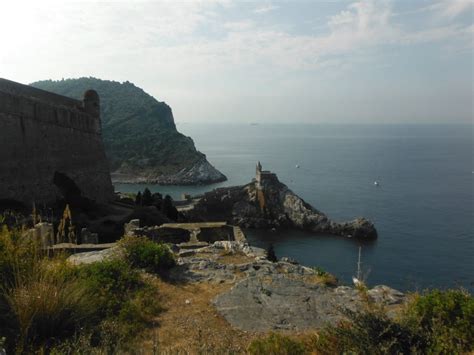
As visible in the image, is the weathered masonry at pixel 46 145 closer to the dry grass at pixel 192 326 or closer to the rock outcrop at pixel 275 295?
the rock outcrop at pixel 275 295

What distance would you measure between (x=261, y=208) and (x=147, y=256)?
60.8m

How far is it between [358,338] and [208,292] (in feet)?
10.6

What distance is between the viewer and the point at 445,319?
518 cm

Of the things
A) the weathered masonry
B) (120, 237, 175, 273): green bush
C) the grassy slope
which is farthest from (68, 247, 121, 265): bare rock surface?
the grassy slope

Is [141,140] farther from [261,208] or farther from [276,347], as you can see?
[276,347]

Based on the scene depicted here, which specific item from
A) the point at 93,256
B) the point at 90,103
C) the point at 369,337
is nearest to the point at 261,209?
the point at 90,103

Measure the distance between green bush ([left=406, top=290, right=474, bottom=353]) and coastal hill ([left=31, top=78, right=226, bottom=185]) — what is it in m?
107

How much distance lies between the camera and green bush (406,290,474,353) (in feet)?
15.2

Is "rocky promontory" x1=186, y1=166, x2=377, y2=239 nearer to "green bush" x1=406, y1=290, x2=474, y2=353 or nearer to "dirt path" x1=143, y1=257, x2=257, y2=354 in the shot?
"dirt path" x1=143, y1=257, x2=257, y2=354

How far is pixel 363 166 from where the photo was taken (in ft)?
414

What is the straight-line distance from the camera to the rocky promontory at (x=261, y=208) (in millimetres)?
63906

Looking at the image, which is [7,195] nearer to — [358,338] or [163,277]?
[163,277]

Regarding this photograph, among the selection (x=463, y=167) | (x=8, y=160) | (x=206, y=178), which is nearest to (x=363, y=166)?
(x=463, y=167)

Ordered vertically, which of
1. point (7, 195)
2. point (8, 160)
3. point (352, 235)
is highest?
point (8, 160)
